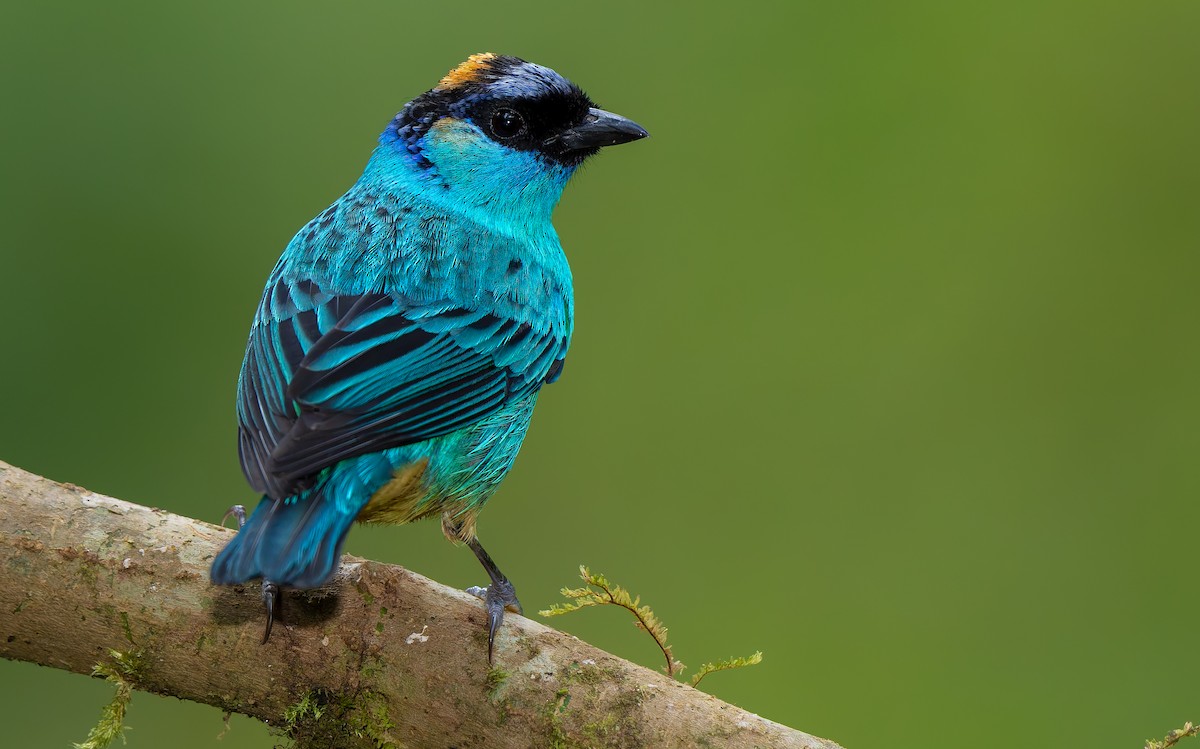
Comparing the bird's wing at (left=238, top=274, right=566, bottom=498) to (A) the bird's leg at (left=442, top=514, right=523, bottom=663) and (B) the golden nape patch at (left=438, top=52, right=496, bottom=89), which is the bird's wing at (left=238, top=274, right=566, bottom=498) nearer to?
(A) the bird's leg at (left=442, top=514, right=523, bottom=663)

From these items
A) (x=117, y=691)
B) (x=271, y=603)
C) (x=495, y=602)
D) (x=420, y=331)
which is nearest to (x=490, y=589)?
(x=495, y=602)

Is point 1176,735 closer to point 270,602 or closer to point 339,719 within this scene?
point 339,719

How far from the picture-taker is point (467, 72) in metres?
4.22

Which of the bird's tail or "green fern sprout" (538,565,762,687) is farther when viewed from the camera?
"green fern sprout" (538,565,762,687)

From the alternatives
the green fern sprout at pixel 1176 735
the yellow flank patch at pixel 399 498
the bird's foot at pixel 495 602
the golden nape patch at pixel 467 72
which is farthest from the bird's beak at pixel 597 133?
the green fern sprout at pixel 1176 735

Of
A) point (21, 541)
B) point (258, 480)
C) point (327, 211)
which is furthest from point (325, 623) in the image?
point (327, 211)

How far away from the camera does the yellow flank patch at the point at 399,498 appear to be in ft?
10.5

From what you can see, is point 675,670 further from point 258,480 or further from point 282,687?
point 258,480

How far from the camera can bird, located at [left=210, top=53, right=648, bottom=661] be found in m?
2.88

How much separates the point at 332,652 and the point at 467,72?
2.37 meters

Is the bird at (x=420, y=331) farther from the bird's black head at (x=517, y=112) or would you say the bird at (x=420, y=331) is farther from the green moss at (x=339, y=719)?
the green moss at (x=339, y=719)

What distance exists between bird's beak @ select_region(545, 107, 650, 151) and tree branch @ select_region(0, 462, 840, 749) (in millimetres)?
1929

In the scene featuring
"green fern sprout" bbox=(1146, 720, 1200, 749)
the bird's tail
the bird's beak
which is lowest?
the bird's tail

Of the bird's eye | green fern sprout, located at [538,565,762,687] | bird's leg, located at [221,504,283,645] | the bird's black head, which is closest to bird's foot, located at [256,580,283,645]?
bird's leg, located at [221,504,283,645]
